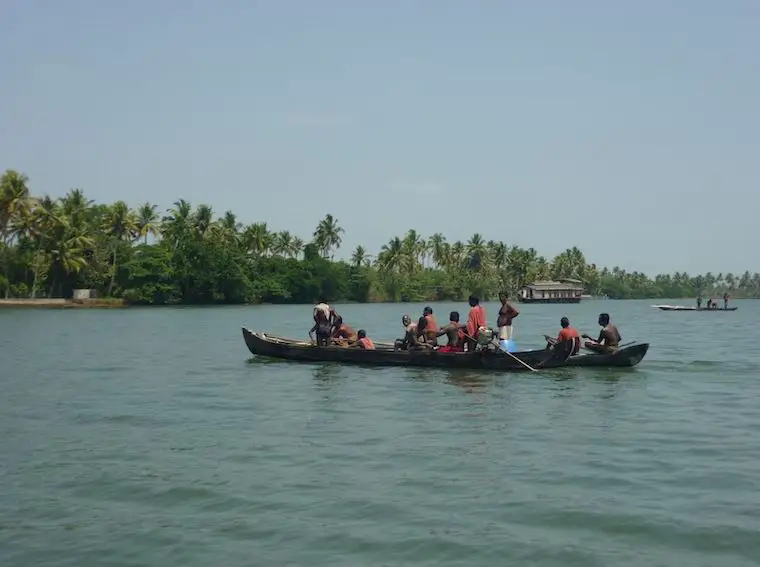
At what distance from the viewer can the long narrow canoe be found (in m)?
22.4

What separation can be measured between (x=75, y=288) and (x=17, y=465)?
76911mm

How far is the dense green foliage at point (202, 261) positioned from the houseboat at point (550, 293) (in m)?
6.09

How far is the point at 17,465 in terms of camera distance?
39.3 feet

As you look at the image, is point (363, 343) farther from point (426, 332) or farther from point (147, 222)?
point (147, 222)

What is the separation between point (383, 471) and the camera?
11.5 m

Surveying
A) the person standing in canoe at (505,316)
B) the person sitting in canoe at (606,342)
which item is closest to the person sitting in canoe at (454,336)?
the person standing in canoe at (505,316)

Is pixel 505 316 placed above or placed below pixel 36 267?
below

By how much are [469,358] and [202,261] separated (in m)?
71.6

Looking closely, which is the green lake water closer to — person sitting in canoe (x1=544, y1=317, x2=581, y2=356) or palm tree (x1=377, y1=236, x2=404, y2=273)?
person sitting in canoe (x1=544, y1=317, x2=581, y2=356)

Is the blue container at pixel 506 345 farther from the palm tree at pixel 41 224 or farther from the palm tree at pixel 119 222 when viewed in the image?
the palm tree at pixel 119 222

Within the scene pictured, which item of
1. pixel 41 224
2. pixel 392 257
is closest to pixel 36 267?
pixel 41 224

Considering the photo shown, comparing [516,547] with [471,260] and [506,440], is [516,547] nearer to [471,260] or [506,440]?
[506,440]

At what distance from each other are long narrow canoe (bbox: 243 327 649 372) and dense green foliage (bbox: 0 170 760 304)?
182ft

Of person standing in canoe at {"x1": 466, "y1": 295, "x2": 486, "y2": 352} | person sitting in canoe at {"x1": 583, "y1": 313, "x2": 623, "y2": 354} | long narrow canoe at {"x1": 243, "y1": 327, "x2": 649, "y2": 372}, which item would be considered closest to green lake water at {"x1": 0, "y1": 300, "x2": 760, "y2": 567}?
long narrow canoe at {"x1": 243, "y1": 327, "x2": 649, "y2": 372}
